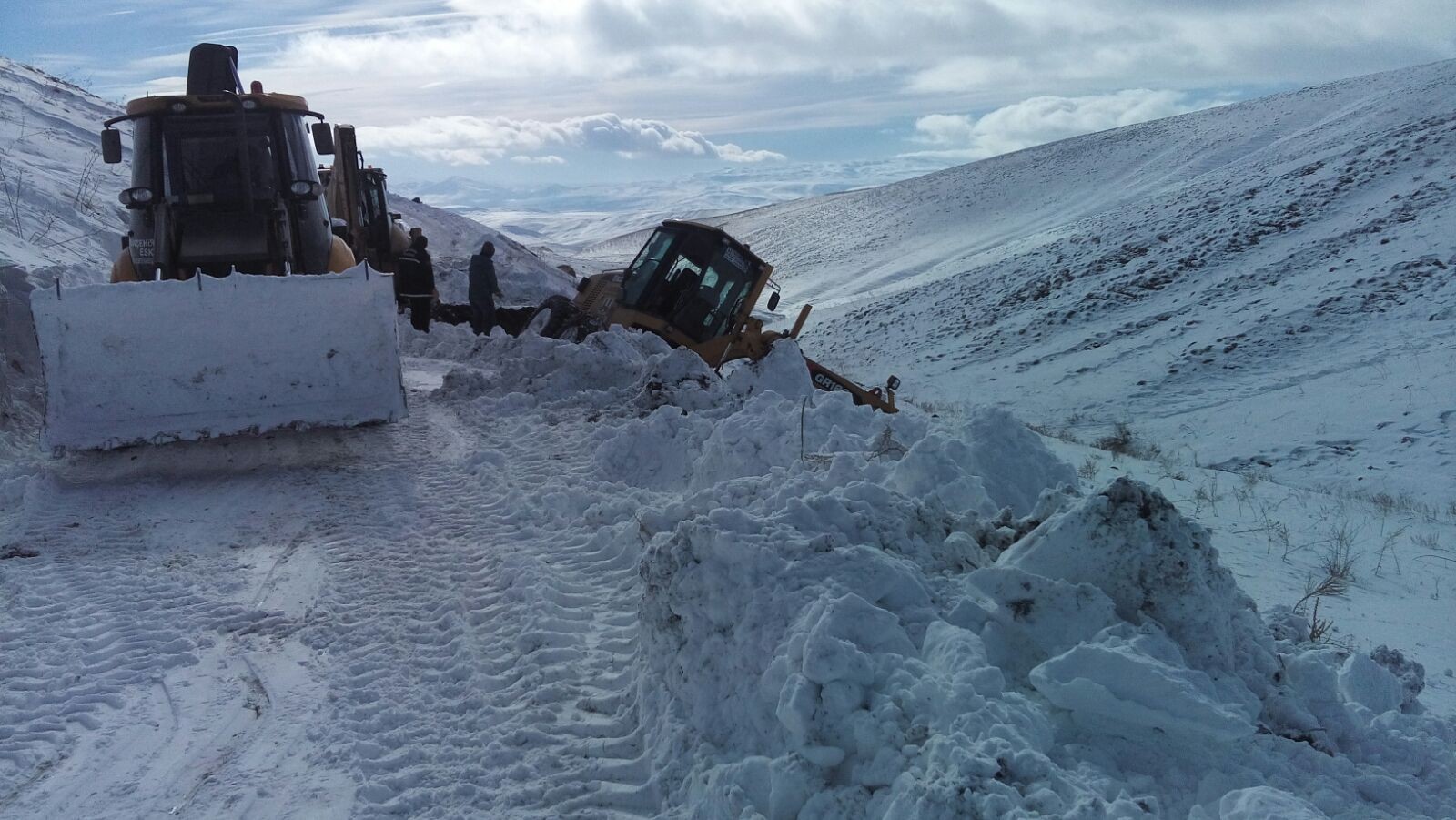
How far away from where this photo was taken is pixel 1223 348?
18.5m

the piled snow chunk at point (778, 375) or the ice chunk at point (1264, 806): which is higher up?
the ice chunk at point (1264, 806)

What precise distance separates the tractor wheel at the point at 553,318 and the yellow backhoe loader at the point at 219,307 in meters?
4.71

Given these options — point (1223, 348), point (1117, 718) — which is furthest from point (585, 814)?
point (1223, 348)

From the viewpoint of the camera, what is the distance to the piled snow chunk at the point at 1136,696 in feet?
9.61

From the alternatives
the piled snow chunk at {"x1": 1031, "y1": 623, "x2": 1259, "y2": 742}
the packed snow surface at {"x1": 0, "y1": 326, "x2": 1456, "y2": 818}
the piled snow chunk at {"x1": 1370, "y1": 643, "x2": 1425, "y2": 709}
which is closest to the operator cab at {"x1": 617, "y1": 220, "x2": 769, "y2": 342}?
the packed snow surface at {"x1": 0, "y1": 326, "x2": 1456, "y2": 818}

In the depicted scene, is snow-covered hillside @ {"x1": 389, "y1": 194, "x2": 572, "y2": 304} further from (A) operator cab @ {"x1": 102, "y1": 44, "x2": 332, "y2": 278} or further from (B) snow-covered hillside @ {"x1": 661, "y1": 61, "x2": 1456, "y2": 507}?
(A) operator cab @ {"x1": 102, "y1": 44, "x2": 332, "y2": 278}

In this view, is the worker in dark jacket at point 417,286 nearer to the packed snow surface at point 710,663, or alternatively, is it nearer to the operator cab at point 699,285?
the operator cab at point 699,285

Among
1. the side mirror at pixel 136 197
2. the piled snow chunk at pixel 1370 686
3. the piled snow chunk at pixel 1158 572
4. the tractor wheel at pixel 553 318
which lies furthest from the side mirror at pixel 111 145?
the piled snow chunk at pixel 1370 686

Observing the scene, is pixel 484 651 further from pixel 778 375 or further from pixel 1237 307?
pixel 1237 307

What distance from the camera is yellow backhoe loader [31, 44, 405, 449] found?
6.98 meters

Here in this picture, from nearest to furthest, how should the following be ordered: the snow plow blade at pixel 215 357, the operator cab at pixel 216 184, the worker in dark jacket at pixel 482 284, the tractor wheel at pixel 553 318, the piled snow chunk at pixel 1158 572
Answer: the piled snow chunk at pixel 1158 572, the snow plow blade at pixel 215 357, the operator cab at pixel 216 184, the tractor wheel at pixel 553 318, the worker in dark jacket at pixel 482 284

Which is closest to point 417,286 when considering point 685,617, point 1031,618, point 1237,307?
point 685,617

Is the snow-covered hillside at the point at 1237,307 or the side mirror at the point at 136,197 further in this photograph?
the snow-covered hillside at the point at 1237,307

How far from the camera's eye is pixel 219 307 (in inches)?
287
